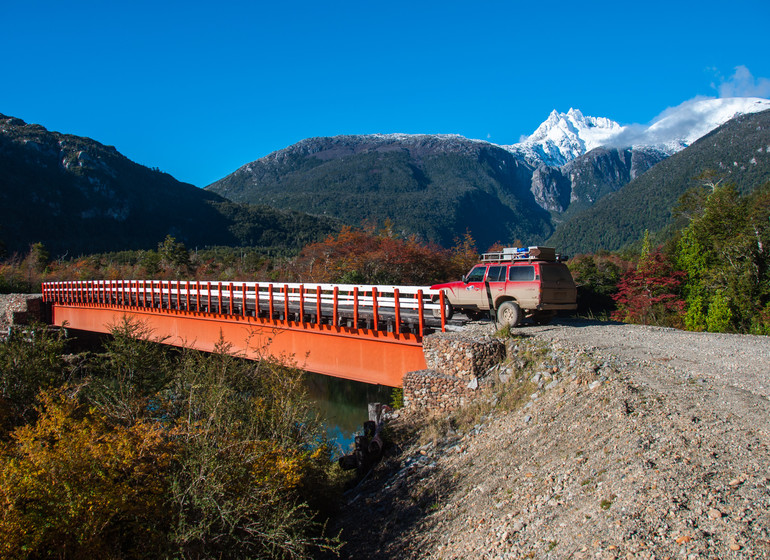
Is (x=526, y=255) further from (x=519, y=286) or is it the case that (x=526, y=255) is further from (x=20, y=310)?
(x=20, y=310)

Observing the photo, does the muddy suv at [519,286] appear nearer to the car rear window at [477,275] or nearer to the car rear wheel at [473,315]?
the car rear window at [477,275]

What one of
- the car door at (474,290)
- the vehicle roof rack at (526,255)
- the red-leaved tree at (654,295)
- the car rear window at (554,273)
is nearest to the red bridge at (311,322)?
the car door at (474,290)

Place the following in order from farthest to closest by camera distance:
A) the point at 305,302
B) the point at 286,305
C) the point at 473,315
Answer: the point at 305,302, the point at 286,305, the point at 473,315

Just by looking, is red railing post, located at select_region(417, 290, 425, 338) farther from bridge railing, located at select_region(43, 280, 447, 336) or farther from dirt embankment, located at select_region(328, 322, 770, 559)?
dirt embankment, located at select_region(328, 322, 770, 559)

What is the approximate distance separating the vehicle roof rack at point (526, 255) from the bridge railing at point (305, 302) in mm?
1921

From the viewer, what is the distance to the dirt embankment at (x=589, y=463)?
4645 millimetres

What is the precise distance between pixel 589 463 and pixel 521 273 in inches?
241

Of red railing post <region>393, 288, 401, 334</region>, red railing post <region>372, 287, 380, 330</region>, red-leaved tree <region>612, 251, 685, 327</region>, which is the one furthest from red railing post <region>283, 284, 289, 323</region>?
red-leaved tree <region>612, 251, 685, 327</region>

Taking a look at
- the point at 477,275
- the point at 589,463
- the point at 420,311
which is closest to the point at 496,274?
the point at 477,275

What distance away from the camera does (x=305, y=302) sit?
50.6 ft

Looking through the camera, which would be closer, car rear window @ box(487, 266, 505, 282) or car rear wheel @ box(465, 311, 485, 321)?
car rear window @ box(487, 266, 505, 282)

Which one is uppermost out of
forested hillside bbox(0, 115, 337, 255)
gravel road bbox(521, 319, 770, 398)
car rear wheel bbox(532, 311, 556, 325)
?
forested hillside bbox(0, 115, 337, 255)

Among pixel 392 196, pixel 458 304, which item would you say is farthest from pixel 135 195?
pixel 458 304

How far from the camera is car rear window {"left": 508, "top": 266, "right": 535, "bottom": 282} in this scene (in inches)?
451
